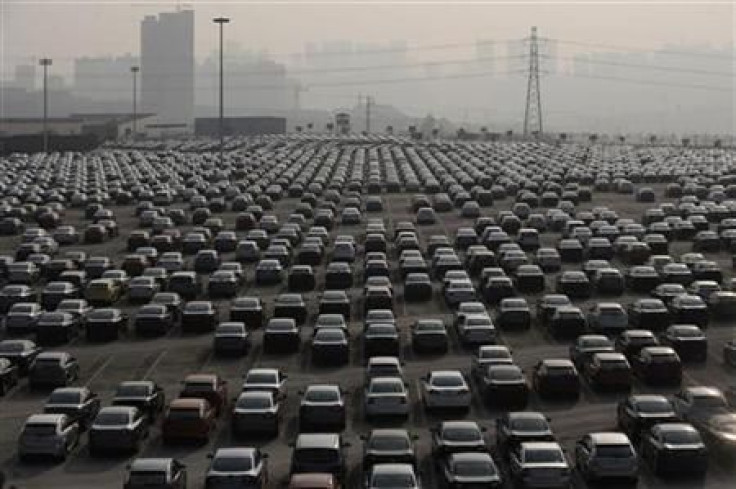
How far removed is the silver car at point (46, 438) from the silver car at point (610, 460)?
390 inches

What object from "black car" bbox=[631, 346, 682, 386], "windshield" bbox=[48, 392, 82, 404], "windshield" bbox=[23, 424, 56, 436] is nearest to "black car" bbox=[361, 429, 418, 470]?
"windshield" bbox=[23, 424, 56, 436]

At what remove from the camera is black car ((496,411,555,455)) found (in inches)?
883

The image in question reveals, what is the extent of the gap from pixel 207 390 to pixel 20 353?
6851mm

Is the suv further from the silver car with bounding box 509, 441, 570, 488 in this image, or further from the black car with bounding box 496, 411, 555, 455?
the black car with bounding box 496, 411, 555, 455

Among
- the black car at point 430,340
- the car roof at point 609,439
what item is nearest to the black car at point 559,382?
the black car at point 430,340

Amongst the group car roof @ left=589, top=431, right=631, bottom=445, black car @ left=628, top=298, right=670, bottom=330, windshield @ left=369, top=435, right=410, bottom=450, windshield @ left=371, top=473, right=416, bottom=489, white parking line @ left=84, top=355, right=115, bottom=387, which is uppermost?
black car @ left=628, top=298, right=670, bottom=330

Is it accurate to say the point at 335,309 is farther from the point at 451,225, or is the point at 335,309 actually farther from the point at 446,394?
the point at 451,225

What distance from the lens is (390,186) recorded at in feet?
258

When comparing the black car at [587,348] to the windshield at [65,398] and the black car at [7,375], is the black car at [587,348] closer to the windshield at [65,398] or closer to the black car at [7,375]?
the windshield at [65,398]

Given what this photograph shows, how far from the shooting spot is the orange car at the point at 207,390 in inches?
1025

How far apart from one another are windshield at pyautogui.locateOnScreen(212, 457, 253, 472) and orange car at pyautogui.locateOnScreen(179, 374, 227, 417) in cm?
540

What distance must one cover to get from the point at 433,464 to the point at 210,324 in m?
14.1

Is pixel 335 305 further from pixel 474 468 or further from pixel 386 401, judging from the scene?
pixel 474 468

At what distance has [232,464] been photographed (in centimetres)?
2038
